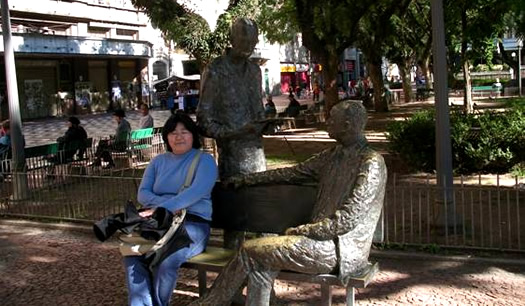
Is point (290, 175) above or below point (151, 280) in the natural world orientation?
above

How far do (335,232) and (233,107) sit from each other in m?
→ 1.44

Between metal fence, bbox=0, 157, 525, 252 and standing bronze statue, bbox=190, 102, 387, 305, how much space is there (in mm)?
2981

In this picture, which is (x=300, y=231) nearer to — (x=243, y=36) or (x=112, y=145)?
(x=243, y=36)

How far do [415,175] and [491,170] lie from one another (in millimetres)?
1251

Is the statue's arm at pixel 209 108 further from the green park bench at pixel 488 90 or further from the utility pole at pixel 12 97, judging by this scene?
the green park bench at pixel 488 90

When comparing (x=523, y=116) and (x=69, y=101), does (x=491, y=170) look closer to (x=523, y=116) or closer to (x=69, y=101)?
(x=523, y=116)

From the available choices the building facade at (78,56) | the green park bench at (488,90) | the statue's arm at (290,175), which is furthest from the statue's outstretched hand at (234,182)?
the green park bench at (488,90)

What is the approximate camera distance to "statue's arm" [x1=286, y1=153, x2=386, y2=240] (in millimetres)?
3611

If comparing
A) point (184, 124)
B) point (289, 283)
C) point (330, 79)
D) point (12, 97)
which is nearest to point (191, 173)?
point (184, 124)

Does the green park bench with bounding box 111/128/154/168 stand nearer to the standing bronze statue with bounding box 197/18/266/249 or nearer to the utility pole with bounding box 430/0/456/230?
the utility pole with bounding box 430/0/456/230

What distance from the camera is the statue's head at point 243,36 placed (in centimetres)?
449

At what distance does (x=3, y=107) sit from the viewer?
98.8 feet

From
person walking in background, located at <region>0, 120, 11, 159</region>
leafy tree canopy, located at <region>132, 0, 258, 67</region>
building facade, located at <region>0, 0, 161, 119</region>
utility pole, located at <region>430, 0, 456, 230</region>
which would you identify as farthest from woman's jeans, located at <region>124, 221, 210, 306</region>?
building facade, located at <region>0, 0, 161, 119</region>

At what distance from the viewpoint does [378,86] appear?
90.7 feet
